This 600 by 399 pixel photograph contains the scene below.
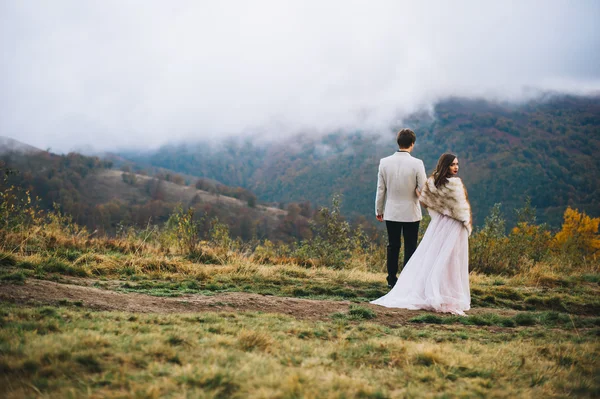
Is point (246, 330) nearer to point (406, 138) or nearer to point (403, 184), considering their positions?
point (403, 184)

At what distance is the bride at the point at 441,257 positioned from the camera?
6.38 m

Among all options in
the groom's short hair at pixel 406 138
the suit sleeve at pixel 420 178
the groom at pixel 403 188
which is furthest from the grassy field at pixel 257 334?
the groom's short hair at pixel 406 138

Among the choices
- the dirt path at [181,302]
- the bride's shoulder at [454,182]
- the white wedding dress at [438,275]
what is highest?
the bride's shoulder at [454,182]

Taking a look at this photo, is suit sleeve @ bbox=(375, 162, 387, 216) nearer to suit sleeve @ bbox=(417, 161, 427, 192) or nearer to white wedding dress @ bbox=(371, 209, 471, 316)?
suit sleeve @ bbox=(417, 161, 427, 192)

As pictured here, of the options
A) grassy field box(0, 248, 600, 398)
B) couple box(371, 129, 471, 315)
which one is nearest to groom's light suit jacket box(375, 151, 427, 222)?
couple box(371, 129, 471, 315)

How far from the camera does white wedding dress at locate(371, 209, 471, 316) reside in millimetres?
6305

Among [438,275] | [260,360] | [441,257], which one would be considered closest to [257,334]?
[260,360]

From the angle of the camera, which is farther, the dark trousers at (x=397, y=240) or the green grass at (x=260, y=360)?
the dark trousers at (x=397, y=240)

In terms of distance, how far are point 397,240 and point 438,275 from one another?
120 centimetres

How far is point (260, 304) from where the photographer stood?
596 centimetres

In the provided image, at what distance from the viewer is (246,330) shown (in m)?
4.06

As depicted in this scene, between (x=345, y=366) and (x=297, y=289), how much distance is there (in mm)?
3721

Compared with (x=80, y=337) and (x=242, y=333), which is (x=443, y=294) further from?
(x=80, y=337)

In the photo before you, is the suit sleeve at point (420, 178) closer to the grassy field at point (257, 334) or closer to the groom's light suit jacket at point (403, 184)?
the groom's light suit jacket at point (403, 184)
